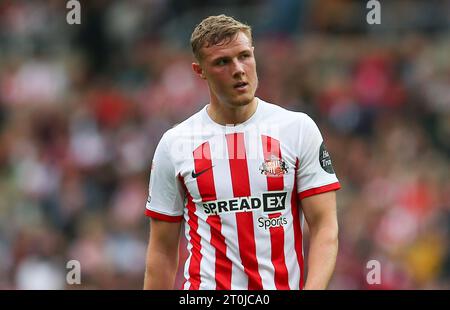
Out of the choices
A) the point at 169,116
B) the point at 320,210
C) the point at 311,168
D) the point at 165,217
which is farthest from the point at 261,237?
the point at 169,116

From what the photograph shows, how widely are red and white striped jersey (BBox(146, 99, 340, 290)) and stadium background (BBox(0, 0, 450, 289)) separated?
17.8 feet

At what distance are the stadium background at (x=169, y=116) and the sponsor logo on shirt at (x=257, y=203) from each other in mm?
5515

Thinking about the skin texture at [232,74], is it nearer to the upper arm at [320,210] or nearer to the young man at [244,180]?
the young man at [244,180]

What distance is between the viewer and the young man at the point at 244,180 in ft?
20.1

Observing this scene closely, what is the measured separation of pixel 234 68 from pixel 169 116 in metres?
8.76

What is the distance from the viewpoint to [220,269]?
20.4 ft

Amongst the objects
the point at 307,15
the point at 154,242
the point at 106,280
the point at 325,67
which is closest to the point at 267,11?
the point at 307,15

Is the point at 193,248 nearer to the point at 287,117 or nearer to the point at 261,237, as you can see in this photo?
the point at 261,237

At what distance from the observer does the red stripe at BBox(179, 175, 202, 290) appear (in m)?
6.32

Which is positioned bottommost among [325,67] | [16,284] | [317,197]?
[16,284]

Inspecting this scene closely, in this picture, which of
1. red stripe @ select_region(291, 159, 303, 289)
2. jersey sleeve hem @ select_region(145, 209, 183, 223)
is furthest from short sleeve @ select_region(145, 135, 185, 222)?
red stripe @ select_region(291, 159, 303, 289)

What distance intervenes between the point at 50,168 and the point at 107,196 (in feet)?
3.17

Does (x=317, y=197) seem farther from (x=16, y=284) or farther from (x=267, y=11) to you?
(x=267, y=11)

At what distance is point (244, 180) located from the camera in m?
6.18
